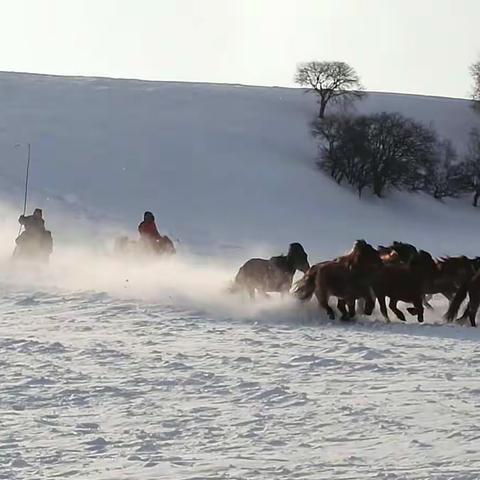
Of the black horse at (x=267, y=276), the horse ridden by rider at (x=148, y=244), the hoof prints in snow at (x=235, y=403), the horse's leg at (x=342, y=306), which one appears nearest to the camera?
the hoof prints in snow at (x=235, y=403)

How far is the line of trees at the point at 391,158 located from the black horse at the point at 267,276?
40627 mm

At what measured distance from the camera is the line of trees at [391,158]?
5619 cm

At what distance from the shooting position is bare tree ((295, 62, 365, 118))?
7056 centimetres

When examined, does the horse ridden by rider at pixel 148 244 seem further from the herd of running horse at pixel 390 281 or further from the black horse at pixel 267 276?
the herd of running horse at pixel 390 281

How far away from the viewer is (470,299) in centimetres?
1308

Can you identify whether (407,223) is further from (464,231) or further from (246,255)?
(246,255)

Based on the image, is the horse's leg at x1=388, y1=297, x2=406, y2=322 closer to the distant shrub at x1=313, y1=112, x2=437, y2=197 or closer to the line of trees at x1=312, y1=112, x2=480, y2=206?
the distant shrub at x1=313, y1=112, x2=437, y2=197

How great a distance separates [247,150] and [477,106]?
2705 cm

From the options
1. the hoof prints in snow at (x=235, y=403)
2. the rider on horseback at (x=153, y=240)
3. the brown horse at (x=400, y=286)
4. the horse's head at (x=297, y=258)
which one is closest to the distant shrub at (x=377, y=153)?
the rider on horseback at (x=153, y=240)

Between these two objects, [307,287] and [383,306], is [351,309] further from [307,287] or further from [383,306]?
[307,287]

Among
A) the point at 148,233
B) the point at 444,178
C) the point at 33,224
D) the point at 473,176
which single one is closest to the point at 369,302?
the point at 148,233

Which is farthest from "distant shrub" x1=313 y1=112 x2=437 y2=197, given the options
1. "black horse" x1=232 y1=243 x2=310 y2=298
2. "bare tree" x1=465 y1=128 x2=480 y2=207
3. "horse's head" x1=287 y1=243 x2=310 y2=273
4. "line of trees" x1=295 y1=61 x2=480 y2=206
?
"black horse" x1=232 y1=243 x2=310 y2=298

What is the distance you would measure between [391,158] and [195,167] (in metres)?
12.4

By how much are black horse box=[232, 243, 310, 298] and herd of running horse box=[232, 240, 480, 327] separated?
2.14 feet
